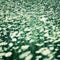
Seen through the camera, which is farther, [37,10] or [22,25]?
[37,10]

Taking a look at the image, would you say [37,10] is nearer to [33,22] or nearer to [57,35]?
[33,22]

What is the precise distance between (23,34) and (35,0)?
3139 millimetres

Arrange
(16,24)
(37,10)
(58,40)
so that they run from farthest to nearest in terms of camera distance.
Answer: (37,10) < (16,24) < (58,40)

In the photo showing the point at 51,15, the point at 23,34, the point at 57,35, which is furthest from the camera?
the point at 51,15

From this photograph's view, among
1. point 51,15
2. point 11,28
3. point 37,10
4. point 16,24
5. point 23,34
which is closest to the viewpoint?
point 23,34

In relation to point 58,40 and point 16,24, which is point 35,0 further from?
point 58,40

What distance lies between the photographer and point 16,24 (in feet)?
11.3

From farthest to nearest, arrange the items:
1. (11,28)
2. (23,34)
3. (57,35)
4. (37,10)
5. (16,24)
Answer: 1. (37,10)
2. (16,24)
3. (11,28)
4. (23,34)
5. (57,35)

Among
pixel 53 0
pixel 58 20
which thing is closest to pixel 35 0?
pixel 53 0

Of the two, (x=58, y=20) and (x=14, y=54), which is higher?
(x=58, y=20)

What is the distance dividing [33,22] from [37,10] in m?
1.07

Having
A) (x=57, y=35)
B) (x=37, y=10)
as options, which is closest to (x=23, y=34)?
(x=57, y=35)

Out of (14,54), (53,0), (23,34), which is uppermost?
(53,0)

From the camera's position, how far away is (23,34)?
2.80 m
